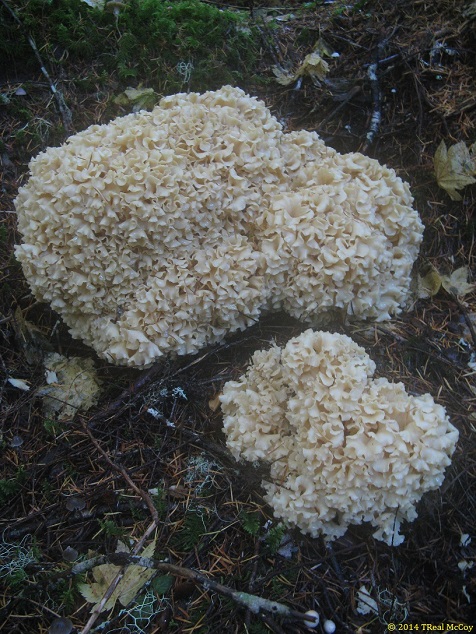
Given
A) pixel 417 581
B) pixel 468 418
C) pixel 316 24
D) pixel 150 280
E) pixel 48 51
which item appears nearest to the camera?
pixel 417 581

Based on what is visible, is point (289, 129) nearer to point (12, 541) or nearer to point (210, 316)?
point (210, 316)

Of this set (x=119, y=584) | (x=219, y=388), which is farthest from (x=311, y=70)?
(x=119, y=584)

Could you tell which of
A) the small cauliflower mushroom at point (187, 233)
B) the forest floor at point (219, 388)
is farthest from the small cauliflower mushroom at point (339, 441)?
the small cauliflower mushroom at point (187, 233)

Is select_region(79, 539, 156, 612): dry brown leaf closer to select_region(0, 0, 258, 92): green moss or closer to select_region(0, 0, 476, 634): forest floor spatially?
select_region(0, 0, 476, 634): forest floor

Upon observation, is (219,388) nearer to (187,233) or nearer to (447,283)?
(187,233)

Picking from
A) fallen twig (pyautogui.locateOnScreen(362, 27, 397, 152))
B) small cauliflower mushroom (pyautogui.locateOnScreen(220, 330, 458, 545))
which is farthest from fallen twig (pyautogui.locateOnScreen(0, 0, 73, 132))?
small cauliflower mushroom (pyautogui.locateOnScreen(220, 330, 458, 545))

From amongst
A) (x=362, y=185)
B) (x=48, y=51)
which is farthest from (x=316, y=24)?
(x=48, y=51)
